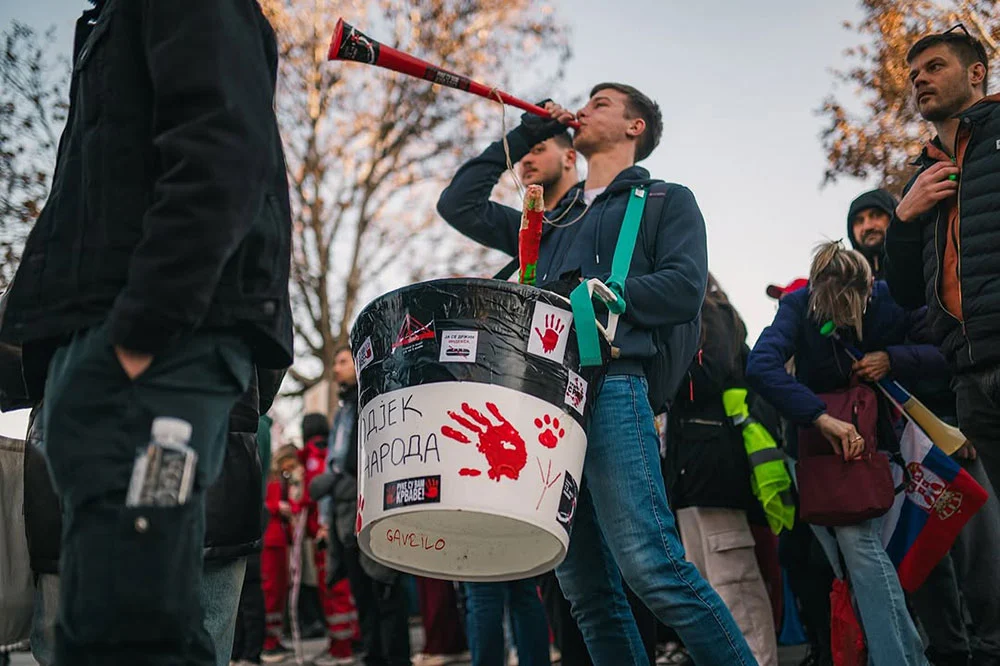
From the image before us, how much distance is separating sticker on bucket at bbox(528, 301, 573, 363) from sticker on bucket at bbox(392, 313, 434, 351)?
10.8 inches

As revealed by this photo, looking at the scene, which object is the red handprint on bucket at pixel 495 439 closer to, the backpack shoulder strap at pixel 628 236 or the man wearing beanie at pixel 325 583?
the backpack shoulder strap at pixel 628 236

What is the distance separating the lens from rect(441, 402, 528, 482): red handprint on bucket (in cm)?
249

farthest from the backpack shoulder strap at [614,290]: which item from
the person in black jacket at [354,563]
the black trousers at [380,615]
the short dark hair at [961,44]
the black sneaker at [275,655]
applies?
the black sneaker at [275,655]

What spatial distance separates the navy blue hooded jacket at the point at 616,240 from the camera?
3.02 meters

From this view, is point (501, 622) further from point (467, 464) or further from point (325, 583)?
point (325, 583)

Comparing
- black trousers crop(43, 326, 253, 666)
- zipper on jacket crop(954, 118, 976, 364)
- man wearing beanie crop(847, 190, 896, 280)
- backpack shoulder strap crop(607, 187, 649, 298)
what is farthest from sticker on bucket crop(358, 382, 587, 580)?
man wearing beanie crop(847, 190, 896, 280)

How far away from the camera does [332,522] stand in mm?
6453

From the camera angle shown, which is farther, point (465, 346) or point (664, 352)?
point (664, 352)

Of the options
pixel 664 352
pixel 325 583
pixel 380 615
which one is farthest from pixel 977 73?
pixel 325 583

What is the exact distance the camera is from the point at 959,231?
3.24 m

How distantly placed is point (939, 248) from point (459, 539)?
1.94 metres

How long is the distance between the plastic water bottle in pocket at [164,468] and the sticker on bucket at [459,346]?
92cm

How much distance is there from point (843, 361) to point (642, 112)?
1365mm

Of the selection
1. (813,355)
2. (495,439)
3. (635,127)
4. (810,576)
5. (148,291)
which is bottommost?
(810,576)
